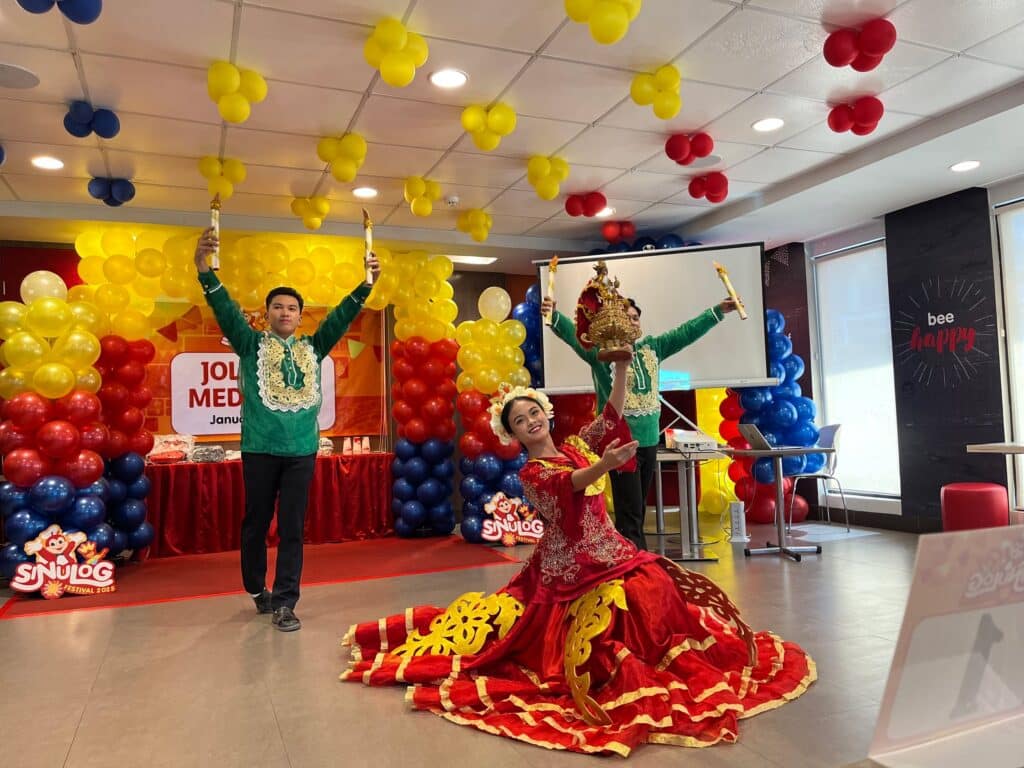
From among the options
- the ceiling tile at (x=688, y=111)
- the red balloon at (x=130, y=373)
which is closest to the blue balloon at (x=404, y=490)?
the red balloon at (x=130, y=373)

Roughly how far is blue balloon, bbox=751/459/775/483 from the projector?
148cm

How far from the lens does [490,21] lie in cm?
353

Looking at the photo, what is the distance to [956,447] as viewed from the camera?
5.94m

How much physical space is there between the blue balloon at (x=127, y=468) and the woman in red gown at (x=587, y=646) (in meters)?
3.32

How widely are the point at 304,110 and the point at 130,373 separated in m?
2.37

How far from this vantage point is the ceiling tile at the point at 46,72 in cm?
363

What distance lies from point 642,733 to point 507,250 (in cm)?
567

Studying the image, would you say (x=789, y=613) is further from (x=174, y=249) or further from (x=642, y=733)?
(x=174, y=249)

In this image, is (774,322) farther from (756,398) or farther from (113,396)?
(113,396)

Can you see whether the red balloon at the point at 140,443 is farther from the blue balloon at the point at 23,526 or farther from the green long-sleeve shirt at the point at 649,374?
the green long-sleeve shirt at the point at 649,374

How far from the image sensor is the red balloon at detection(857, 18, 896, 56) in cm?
352

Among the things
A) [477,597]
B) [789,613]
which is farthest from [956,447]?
[477,597]

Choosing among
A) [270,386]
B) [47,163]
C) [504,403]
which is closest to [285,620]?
[270,386]

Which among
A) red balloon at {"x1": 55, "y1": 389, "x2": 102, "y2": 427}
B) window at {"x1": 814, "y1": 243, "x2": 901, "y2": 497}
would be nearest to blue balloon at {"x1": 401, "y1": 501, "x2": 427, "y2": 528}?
red balloon at {"x1": 55, "y1": 389, "x2": 102, "y2": 427}
